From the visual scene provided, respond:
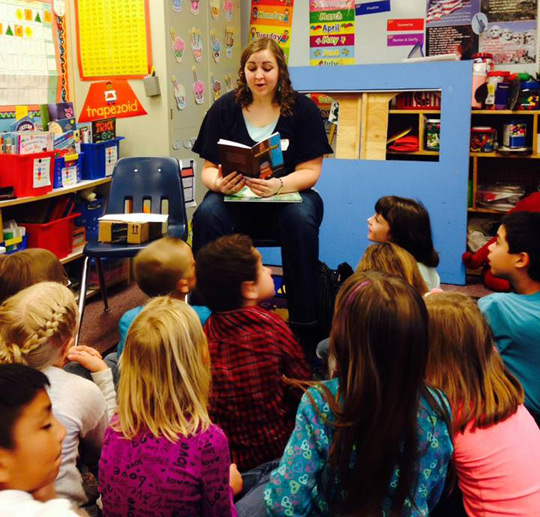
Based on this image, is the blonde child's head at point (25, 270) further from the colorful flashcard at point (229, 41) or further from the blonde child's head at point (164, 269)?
the colorful flashcard at point (229, 41)

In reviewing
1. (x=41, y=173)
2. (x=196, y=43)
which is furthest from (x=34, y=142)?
(x=196, y=43)

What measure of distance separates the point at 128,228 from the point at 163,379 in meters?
1.64

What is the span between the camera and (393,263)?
6.38 feet

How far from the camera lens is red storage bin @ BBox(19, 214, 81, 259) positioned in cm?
298

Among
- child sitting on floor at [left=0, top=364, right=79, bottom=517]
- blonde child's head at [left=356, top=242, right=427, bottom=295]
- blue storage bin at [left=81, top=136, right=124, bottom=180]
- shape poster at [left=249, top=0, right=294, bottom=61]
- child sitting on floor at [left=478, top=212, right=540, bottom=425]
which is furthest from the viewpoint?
shape poster at [left=249, top=0, right=294, bottom=61]

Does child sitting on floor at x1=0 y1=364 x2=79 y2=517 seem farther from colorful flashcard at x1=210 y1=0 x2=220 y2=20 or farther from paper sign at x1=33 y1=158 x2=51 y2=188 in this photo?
colorful flashcard at x1=210 y1=0 x2=220 y2=20

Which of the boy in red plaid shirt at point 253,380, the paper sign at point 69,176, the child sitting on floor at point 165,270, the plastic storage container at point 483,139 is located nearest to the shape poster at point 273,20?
the plastic storage container at point 483,139

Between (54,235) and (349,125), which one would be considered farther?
(349,125)

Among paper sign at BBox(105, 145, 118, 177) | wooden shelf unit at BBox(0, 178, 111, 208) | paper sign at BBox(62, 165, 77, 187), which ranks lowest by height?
wooden shelf unit at BBox(0, 178, 111, 208)

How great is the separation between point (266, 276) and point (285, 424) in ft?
1.29

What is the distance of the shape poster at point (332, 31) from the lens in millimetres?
4219

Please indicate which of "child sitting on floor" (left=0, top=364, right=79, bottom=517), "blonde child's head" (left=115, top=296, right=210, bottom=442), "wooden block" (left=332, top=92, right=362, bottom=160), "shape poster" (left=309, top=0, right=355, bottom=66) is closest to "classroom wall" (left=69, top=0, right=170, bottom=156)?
"wooden block" (left=332, top=92, right=362, bottom=160)

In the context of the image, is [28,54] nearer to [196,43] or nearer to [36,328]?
[196,43]

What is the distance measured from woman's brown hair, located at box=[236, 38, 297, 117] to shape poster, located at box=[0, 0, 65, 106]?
1.20 m
